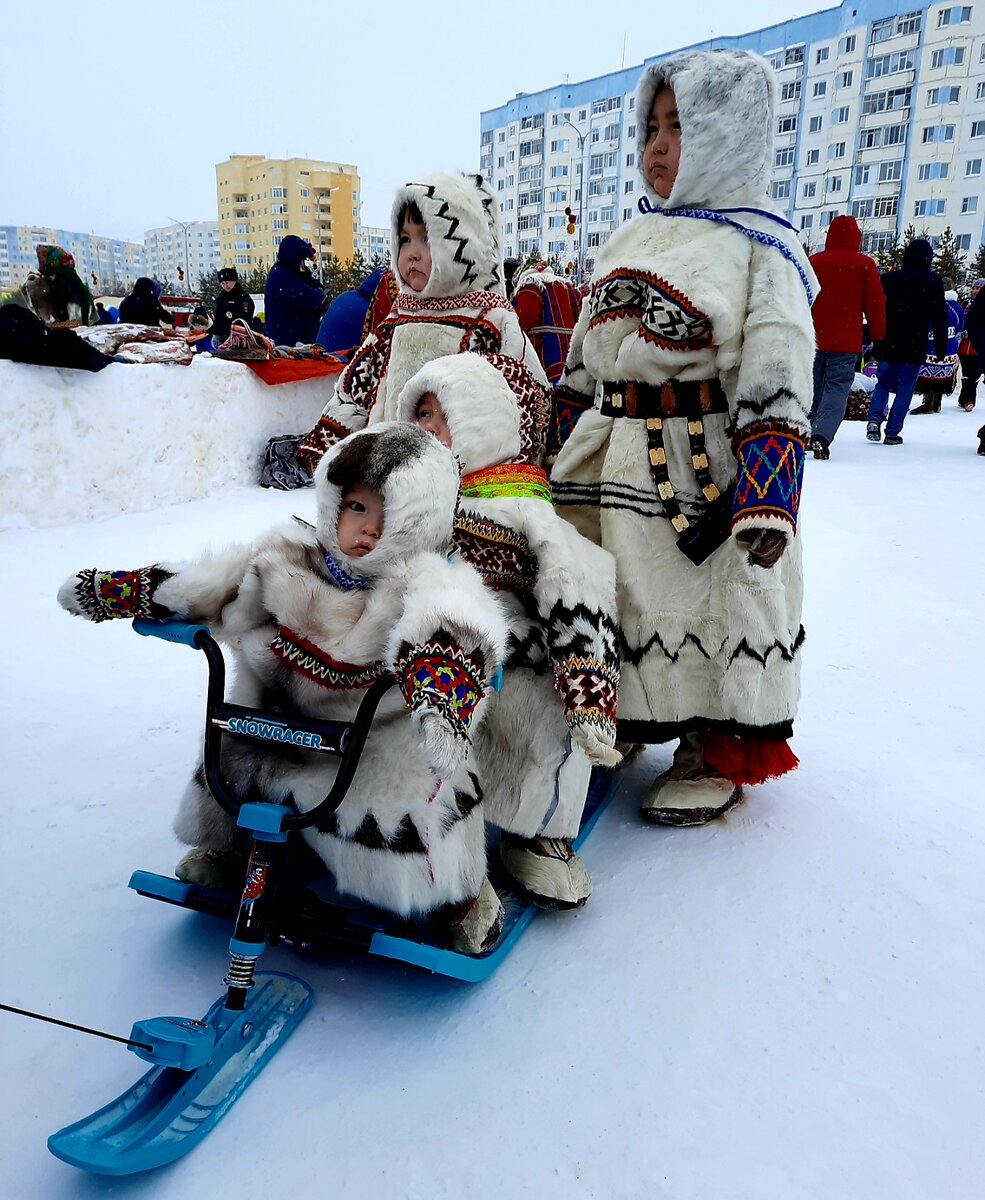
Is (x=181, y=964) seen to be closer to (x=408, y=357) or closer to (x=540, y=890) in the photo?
(x=540, y=890)

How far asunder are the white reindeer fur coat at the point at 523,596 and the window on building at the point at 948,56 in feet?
144

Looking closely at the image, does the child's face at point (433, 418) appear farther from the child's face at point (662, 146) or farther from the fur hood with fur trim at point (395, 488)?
the child's face at point (662, 146)

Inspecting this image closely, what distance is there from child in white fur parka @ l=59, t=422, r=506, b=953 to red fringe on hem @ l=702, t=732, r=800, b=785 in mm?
849

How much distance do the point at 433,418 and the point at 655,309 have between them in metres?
0.59

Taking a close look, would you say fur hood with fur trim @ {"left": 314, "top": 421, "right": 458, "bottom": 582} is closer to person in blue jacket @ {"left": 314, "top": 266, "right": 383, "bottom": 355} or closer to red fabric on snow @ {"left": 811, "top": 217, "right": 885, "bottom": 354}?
person in blue jacket @ {"left": 314, "top": 266, "right": 383, "bottom": 355}

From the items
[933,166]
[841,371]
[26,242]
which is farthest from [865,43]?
[26,242]

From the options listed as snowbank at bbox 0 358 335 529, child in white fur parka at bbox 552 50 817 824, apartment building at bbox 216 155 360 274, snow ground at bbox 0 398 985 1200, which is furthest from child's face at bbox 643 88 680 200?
apartment building at bbox 216 155 360 274

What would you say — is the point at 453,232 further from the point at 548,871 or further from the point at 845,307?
the point at 845,307

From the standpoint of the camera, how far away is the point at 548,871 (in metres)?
1.95

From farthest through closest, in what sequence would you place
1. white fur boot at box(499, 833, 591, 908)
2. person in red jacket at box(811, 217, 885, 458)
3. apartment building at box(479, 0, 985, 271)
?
apartment building at box(479, 0, 985, 271)
person in red jacket at box(811, 217, 885, 458)
white fur boot at box(499, 833, 591, 908)

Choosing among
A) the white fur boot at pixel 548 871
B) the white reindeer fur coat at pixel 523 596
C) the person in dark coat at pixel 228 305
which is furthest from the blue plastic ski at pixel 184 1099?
the person in dark coat at pixel 228 305

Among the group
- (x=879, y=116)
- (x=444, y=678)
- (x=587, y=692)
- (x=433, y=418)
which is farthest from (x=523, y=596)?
(x=879, y=116)

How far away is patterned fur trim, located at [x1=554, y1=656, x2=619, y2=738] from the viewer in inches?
66.4

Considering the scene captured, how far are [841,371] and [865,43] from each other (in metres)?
39.9
